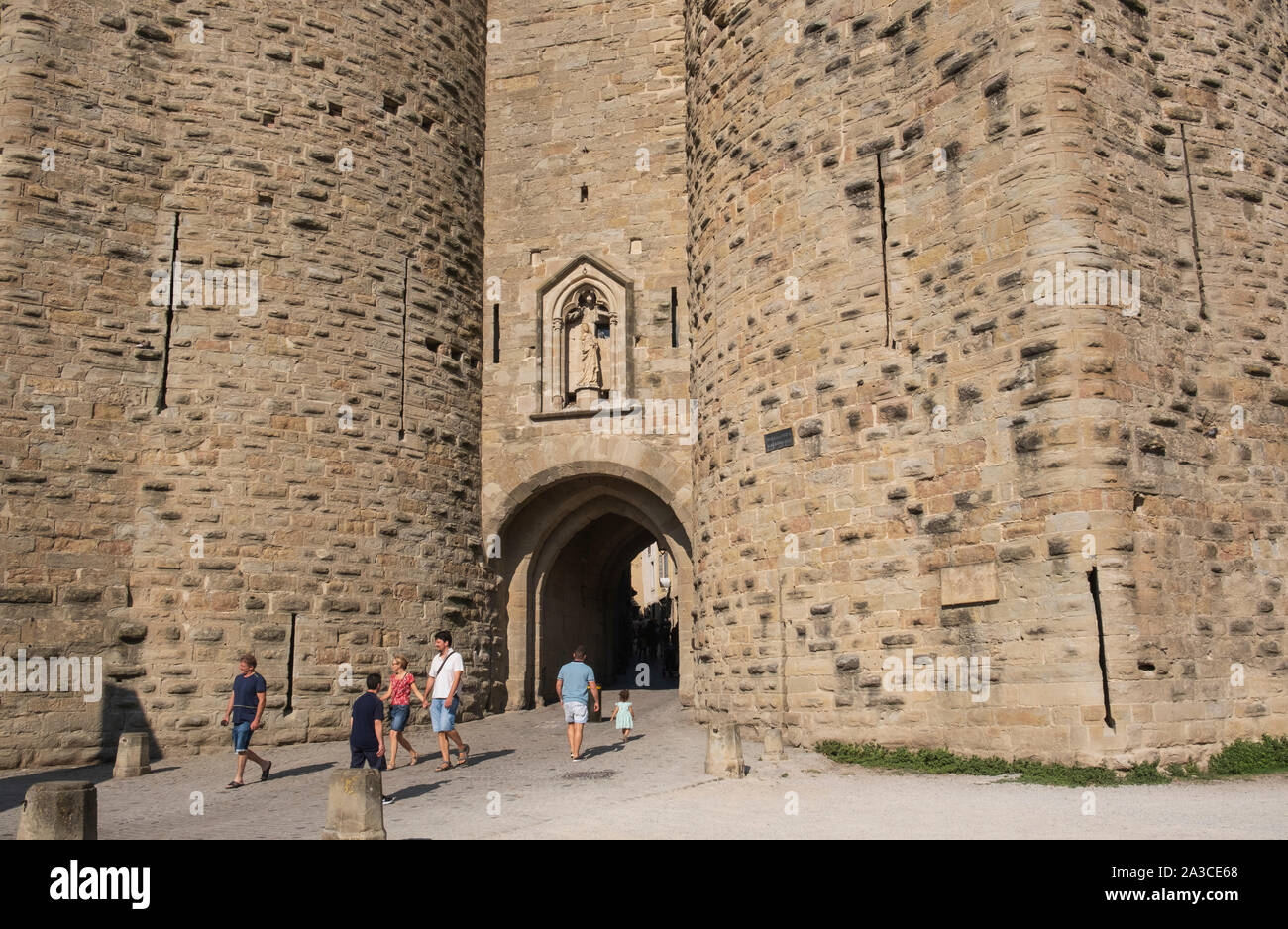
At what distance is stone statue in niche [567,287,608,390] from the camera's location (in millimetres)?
13992

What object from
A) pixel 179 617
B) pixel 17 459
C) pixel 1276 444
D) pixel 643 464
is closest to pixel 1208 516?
pixel 1276 444

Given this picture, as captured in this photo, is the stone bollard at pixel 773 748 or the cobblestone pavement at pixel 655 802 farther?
the stone bollard at pixel 773 748

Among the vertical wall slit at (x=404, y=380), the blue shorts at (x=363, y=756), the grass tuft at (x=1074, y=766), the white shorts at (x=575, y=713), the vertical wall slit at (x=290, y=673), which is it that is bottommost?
the grass tuft at (x=1074, y=766)

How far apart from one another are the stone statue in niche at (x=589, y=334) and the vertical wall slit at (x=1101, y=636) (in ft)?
24.5

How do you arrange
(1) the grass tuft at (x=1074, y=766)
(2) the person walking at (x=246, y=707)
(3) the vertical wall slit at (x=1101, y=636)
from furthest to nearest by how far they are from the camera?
1. (2) the person walking at (x=246, y=707)
2. (3) the vertical wall slit at (x=1101, y=636)
3. (1) the grass tuft at (x=1074, y=766)

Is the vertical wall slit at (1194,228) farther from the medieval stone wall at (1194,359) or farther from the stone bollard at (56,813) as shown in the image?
the stone bollard at (56,813)

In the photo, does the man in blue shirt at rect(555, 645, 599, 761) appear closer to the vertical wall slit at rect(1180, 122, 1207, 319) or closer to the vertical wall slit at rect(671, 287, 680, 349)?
the vertical wall slit at rect(671, 287, 680, 349)

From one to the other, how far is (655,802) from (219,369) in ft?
24.0

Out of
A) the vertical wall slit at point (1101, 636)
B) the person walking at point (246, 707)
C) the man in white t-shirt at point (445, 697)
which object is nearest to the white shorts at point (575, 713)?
the man in white t-shirt at point (445, 697)

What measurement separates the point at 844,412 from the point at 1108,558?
2.77 meters

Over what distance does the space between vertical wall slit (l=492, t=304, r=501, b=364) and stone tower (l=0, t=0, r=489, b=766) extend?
0.89 meters

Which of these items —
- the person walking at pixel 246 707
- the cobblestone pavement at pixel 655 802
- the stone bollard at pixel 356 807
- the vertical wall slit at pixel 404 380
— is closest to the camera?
the stone bollard at pixel 356 807

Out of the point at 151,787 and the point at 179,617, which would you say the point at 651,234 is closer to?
the point at 179,617

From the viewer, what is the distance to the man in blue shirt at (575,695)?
32.4 feet
